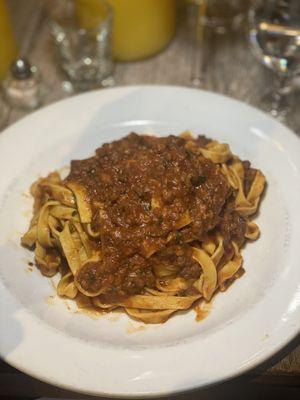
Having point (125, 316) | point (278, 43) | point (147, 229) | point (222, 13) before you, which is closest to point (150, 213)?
point (147, 229)

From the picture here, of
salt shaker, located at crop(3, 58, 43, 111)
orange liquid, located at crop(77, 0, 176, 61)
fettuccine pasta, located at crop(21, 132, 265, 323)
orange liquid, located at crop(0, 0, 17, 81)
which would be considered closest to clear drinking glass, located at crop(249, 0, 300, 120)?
orange liquid, located at crop(77, 0, 176, 61)

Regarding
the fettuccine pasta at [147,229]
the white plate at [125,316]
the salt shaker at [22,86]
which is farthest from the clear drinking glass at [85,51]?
the fettuccine pasta at [147,229]

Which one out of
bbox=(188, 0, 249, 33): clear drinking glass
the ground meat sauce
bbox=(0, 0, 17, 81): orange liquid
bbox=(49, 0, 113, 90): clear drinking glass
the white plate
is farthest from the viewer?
bbox=(188, 0, 249, 33): clear drinking glass

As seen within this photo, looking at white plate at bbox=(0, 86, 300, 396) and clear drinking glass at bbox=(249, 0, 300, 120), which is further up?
clear drinking glass at bbox=(249, 0, 300, 120)

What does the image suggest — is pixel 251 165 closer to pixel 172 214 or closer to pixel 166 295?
pixel 172 214

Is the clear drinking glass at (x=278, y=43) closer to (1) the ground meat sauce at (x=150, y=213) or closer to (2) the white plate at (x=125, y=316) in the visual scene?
(2) the white plate at (x=125, y=316)

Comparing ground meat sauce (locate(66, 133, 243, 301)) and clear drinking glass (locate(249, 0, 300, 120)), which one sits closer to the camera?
ground meat sauce (locate(66, 133, 243, 301))

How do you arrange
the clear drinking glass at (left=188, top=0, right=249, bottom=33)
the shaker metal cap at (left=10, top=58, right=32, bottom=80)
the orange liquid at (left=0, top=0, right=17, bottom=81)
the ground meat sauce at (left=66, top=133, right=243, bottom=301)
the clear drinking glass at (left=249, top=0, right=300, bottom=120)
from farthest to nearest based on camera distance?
the clear drinking glass at (left=188, top=0, right=249, bottom=33) → the orange liquid at (left=0, top=0, right=17, bottom=81) → the shaker metal cap at (left=10, top=58, right=32, bottom=80) → the clear drinking glass at (left=249, top=0, right=300, bottom=120) → the ground meat sauce at (left=66, top=133, right=243, bottom=301)

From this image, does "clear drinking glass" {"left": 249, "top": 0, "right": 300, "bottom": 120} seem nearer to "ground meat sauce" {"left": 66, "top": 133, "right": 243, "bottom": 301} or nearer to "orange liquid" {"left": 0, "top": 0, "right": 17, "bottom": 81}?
"ground meat sauce" {"left": 66, "top": 133, "right": 243, "bottom": 301}
